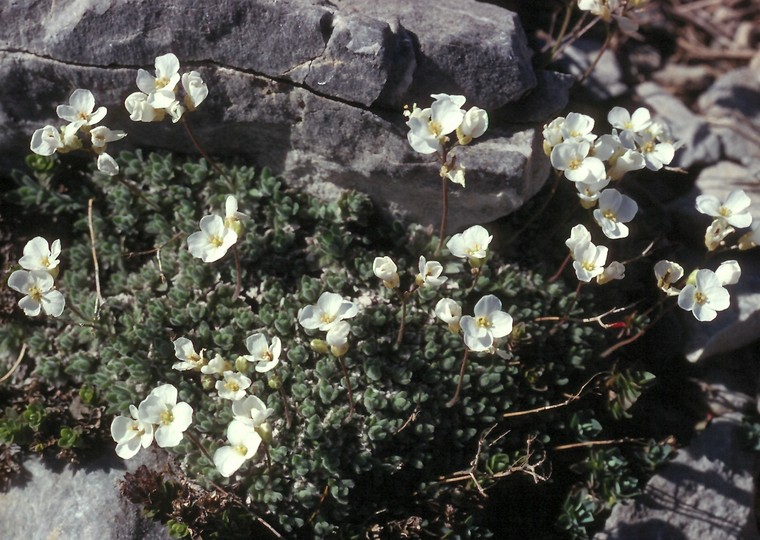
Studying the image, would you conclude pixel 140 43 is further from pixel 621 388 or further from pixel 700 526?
pixel 700 526

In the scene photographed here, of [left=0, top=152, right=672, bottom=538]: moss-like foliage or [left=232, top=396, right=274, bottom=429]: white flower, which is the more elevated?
[left=232, top=396, right=274, bottom=429]: white flower

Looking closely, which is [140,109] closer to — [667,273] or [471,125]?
[471,125]

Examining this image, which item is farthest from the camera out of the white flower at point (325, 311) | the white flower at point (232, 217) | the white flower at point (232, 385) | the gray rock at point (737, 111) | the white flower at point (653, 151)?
the gray rock at point (737, 111)

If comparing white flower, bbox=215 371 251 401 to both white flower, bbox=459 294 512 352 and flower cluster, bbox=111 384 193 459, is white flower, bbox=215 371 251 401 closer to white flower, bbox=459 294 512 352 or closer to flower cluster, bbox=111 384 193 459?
flower cluster, bbox=111 384 193 459

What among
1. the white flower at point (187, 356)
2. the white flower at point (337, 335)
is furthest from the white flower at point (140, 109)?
the white flower at point (337, 335)

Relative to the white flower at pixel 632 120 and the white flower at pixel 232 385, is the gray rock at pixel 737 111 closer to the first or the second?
the white flower at pixel 632 120

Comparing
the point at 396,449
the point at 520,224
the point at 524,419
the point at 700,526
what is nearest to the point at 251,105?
the point at 520,224

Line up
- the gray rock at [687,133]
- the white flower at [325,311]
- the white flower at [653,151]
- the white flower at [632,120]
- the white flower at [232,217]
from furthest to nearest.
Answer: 1. the gray rock at [687,133]
2. the white flower at [632,120]
3. the white flower at [653,151]
4. the white flower at [232,217]
5. the white flower at [325,311]

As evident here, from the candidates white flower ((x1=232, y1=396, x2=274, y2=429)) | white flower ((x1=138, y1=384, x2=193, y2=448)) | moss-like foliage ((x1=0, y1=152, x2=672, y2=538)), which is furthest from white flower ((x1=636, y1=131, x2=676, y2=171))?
white flower ((x1=138, y1=384, x2=193, y2=448))
